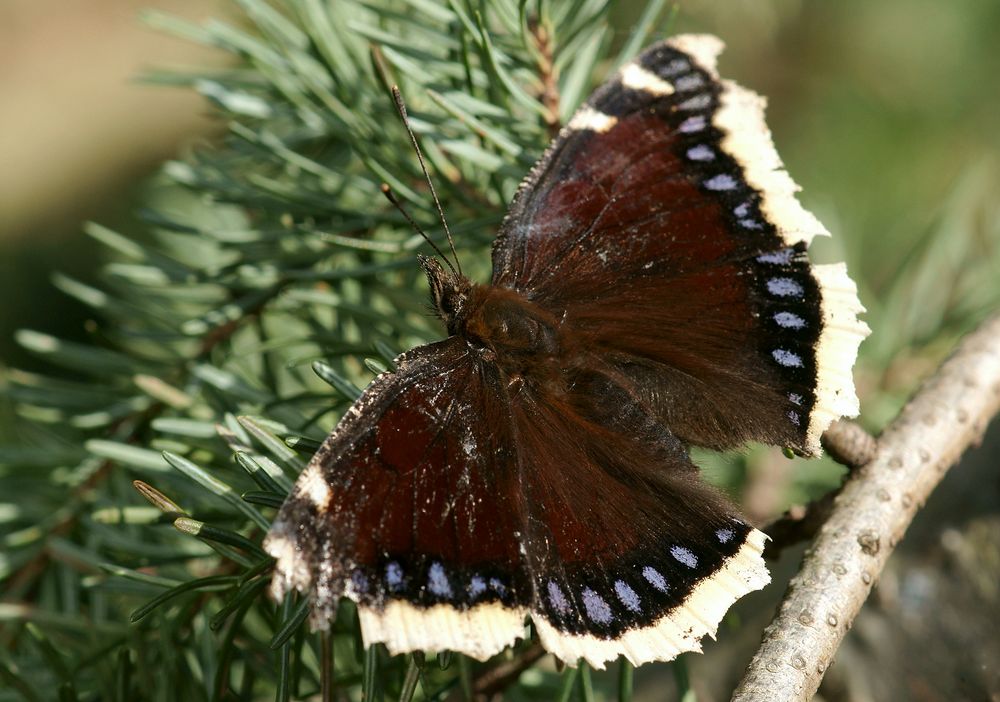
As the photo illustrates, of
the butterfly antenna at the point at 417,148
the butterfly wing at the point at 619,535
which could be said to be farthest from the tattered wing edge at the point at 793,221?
the butterfly antenna at the point at 417,148

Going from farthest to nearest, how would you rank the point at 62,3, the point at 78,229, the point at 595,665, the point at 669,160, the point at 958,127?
the point at 62,3 → the point at 78,229 → the point at 958,127 → the point at 669,160 → the point at 595,665

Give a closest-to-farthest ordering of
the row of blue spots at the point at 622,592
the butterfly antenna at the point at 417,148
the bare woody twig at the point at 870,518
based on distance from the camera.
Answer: the bare woody twig at the point at 870,518, the row of blue spots at the point at 622,592, the butterfly antenna at the point at 417,148

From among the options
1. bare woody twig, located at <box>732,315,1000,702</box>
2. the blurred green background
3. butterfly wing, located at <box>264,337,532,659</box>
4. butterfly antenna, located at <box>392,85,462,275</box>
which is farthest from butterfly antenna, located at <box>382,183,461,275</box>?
bare woody twig, located at <box>732,315,1000,702</box>

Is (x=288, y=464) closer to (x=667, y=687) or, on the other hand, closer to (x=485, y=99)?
(x=485, y=99)

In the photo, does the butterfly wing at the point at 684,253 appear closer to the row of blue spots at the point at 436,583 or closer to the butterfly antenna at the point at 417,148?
the butterfly antenna at the point at 417,148

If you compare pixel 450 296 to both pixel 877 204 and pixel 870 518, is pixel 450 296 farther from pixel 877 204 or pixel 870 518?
pixel 877 204

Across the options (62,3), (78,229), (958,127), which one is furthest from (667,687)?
(62,3)

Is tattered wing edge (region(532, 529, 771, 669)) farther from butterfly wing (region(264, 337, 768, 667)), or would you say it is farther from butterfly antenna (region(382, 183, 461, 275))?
butterfly antenna (region(382, 183, 461, 275))
